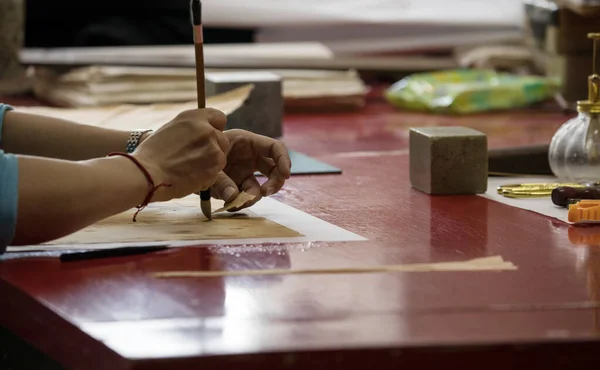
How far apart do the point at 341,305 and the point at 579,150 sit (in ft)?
2.30

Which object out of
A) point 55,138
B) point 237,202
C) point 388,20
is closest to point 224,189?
point 237,202

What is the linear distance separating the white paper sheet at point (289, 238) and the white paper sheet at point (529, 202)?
28cm

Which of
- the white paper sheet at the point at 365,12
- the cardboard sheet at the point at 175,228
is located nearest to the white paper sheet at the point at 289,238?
the cardboard sheet at the point at 175,228

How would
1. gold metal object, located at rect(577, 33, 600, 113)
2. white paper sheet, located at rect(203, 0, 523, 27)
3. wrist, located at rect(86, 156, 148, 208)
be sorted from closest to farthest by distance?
1. wrist, located at rect(86, 156, 148, 208)
2. gold metal object, located at rect(577, 33, 600, 113)
3. white paper sheet, located at rect(203, 0, 523, 27)

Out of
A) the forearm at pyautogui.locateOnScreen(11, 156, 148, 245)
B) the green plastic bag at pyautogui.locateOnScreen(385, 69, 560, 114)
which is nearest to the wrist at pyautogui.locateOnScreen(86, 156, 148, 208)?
the forearm at pyautogui.locateOnScreen(11, 156, 148, 245)

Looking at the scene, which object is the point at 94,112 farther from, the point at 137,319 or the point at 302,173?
the point at 137,319

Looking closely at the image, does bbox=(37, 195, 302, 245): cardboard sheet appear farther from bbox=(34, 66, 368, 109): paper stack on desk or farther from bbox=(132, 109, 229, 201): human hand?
bbox=(34, 66, 368, 109): paper stack on desk

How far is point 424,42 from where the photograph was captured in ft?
11.8

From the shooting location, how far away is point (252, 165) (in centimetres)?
148

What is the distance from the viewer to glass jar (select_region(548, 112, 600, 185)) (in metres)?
1.51

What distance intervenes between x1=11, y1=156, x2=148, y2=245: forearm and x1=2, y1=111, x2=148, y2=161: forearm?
1.16ft

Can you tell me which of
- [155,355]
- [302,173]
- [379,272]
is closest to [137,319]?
[155,355]

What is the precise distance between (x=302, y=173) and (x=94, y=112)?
55cm

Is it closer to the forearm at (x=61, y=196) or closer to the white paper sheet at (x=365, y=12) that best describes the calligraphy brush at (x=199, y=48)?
the forearm at (x=61, y=196)
